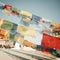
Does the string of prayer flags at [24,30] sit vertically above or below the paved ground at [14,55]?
above

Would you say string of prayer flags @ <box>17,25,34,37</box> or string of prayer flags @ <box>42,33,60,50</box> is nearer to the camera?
string of prayer flags @ <box>17,25,34,37</box>

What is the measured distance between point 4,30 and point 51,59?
79 centimetres

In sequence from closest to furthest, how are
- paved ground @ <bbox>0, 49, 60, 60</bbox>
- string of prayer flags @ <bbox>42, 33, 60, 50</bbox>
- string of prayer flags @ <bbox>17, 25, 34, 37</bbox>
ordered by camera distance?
paved ground @ <bbox>0, 49, 60, 60</bbox>, string of prayer flags @ <bbox>17, 25, 34, 37</bbox>, string of prayer flags @ <bbox>42, 33, 60, 50</bbox>

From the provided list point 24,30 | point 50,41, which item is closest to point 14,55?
point 24,30

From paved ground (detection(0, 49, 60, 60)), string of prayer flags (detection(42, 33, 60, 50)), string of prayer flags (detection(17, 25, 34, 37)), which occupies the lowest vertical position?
paved ground (detection(0, 49, 60, 60))

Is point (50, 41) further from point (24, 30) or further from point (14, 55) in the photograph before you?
point (14, 55)

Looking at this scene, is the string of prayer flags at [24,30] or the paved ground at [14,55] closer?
the paved ground at [14,55]

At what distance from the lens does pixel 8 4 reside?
182cm

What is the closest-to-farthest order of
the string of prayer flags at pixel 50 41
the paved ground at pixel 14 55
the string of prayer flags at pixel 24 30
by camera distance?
the paved ground at pixel 14 55, the string of prayer flags at pixel 24 30, the string of prayer flags at pixel 50 41

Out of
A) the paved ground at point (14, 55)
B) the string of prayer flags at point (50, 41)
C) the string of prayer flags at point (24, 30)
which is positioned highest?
the string of prayer flags at point (24, 30)

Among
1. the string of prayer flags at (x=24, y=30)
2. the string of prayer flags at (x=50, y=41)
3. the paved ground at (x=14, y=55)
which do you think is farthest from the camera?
the string of prayer flags at (x=50, y=41)

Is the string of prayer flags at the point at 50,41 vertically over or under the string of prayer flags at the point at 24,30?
under

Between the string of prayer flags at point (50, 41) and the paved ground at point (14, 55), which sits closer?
the paved ground at point (14, 55)

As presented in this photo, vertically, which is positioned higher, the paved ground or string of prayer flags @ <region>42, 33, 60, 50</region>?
string of prayer flags @ <region>42, 33, 60, 50</region>
